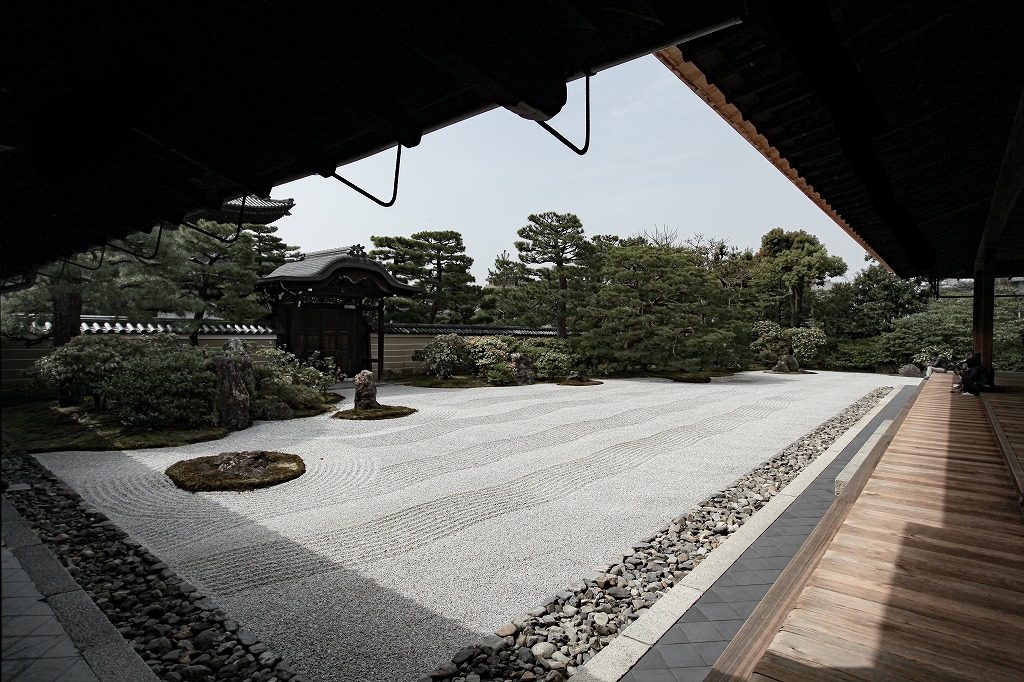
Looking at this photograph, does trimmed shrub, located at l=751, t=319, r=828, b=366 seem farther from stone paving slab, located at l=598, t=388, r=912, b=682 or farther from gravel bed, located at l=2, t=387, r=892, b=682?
gravel bed, located at l=2, t=387, r=892, b=682

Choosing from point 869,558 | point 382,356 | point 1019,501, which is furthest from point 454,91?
point 382,356

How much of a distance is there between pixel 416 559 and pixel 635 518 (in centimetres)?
179

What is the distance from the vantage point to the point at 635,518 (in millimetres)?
4266

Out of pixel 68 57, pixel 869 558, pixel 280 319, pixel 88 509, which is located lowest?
pixel 88 509

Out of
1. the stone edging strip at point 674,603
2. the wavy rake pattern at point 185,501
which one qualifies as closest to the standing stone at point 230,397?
the wavy rake pattern at point 185,501

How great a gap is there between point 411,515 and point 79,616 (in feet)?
7.05

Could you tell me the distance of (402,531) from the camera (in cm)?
402

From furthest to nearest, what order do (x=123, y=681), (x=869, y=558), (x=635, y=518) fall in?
(x=635, y=518), (x=869, y=558), (x=123, y=681)

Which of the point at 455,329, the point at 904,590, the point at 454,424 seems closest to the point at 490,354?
the point at 455,329

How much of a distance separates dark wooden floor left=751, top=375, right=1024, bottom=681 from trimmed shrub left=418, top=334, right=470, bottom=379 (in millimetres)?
12405

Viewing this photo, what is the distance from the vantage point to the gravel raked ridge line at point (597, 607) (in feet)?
7.98

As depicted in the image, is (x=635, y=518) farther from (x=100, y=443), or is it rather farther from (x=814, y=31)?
(x=100, y=443)

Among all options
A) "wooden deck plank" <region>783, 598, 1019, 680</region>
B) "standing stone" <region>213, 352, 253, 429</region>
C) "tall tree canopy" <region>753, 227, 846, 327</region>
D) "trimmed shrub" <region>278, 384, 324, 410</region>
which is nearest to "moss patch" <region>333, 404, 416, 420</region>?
"trimmed shrub" <region>278, 384, 324, 410</region>

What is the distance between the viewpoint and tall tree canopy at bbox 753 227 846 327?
80.7 ft
